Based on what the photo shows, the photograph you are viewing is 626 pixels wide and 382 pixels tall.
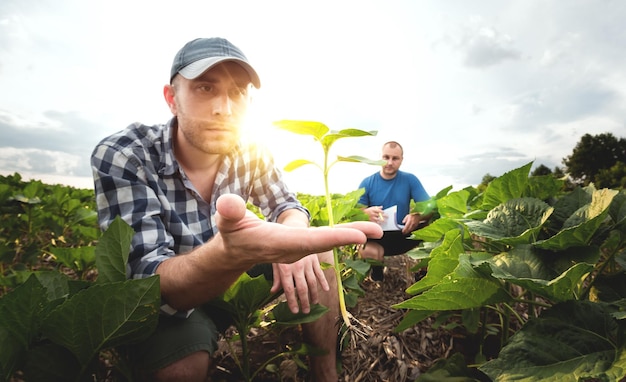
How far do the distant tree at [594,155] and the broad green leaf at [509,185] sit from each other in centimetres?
3963

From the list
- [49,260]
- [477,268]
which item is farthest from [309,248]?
[49,260]

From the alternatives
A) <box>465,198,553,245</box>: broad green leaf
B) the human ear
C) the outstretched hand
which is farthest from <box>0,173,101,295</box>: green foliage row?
<box>465,198,553,245</box>: broad green leaf

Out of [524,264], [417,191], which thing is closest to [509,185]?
[524,264]

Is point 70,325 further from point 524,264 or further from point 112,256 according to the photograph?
point 524,264

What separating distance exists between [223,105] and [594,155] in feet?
139

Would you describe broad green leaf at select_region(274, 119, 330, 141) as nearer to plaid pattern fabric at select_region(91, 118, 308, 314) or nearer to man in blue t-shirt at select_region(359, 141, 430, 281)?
plaid pattern fabric at select_region(91, 118, 308, 314)

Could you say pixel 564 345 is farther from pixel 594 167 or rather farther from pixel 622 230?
pixel 594 167

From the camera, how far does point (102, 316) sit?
3.40 ft

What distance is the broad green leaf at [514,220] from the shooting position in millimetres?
1146

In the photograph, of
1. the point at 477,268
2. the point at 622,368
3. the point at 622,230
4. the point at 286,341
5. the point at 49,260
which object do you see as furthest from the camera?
the point at 49,260

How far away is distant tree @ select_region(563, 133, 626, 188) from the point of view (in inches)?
1312

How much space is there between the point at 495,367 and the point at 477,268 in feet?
0.85

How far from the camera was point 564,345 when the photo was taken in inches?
35.9

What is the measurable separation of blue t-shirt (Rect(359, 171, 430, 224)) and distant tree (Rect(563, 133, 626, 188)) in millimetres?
36465
